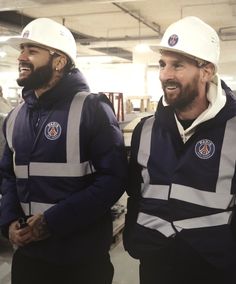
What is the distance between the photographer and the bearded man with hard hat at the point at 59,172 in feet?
5.31

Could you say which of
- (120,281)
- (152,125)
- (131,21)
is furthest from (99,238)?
(131,21)

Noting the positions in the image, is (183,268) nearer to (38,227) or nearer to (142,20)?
(38,227)

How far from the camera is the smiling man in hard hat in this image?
1462 mm

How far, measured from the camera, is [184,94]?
1.58 m

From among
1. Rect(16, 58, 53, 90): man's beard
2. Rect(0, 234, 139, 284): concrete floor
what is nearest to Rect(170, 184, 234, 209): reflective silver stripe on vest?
Rect(16, 58, 53, 90): man's beard

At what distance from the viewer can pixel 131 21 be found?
8406mm

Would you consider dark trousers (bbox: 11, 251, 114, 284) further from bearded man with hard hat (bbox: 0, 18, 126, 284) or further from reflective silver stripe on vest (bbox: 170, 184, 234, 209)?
reflective silver stripe on vest (bbox: 170, 184, 234, 209)

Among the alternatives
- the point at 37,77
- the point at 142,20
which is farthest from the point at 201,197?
the point at 142,20

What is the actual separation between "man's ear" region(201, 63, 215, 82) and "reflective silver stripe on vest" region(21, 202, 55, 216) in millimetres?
879

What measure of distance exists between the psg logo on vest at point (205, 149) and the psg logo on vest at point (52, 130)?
0.61 m

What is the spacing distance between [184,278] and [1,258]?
2.54 metres

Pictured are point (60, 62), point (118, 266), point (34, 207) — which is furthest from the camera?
point (118, 266)

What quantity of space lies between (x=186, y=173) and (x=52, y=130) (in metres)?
0.62

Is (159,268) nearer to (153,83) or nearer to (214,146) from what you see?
(214,146)
